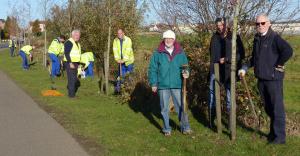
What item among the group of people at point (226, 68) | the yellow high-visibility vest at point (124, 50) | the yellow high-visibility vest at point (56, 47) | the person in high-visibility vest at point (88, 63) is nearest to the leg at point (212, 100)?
the group of people at point (226, 68)

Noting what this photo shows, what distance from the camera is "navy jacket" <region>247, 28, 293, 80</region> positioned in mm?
6711

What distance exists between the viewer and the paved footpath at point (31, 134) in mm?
7031

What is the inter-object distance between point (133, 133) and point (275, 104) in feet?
8.24

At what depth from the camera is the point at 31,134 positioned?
824cm

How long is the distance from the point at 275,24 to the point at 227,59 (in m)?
2.31

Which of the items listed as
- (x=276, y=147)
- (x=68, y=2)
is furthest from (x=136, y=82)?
(x=68, y=2)

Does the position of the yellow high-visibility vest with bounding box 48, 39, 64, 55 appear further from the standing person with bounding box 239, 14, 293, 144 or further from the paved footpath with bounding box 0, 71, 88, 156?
the standing person with bounding box 239, 14, 293, 144

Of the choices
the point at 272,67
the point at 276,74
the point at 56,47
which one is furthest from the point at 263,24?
the point at 56,47

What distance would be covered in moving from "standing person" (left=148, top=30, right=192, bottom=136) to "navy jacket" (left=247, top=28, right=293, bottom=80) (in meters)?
1.28

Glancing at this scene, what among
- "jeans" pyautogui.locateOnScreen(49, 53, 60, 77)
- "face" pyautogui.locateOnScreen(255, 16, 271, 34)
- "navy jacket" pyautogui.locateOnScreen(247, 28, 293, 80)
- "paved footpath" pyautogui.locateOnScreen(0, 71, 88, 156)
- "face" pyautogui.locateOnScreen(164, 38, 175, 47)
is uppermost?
"face" pyautogui.locateOnScreen(255, 16, 271, 34)

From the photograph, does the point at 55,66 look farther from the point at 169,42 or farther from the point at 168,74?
the point at 169,42

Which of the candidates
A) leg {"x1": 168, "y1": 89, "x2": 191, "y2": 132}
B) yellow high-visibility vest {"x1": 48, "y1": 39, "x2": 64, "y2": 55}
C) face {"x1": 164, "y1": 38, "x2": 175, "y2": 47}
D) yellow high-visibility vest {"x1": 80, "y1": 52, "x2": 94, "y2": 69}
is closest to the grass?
leg {"x1": 168, "y1": 89, "x2": 191, "y2": 132}

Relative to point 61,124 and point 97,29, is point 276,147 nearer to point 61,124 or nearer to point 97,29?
point 61,124

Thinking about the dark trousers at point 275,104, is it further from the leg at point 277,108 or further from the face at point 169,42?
the face at point 169,42
